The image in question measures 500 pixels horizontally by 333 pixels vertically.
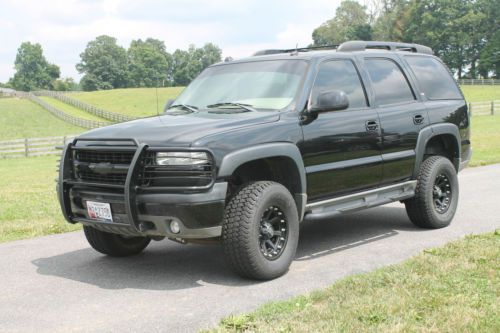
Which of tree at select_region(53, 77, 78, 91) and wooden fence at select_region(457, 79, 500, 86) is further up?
tree at select_region(53, 77, 78, 91)

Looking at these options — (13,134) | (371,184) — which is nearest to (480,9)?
(13,134)

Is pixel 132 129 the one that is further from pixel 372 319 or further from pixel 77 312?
pixel 372 319

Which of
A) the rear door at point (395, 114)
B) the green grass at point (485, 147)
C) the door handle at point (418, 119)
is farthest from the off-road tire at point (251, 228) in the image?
the green grass at point (485, 147)

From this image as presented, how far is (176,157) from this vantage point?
199 inches

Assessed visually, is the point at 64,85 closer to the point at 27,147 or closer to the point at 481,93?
the point at 481,93

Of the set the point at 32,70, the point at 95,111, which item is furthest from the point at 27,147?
the point at 32,70

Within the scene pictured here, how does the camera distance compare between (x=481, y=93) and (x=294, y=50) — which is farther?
(x=481, y=93)

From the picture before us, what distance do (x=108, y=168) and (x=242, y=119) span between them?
121 centimetres

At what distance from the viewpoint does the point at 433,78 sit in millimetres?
7793

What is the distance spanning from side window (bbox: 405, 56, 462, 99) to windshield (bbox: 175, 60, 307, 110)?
1957 millimetres

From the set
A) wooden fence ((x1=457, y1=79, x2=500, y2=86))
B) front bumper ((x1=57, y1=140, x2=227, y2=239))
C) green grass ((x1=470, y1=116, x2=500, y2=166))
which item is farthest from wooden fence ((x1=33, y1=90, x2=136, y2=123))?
front bumper ((x1=57, y1=140, x2=227, y2=239))

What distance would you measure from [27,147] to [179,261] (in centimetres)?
2437

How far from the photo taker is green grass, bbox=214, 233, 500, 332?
4.06 metres

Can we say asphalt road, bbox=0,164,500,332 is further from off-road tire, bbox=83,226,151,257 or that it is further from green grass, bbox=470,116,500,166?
green grass, bbox=470,116,500,166
